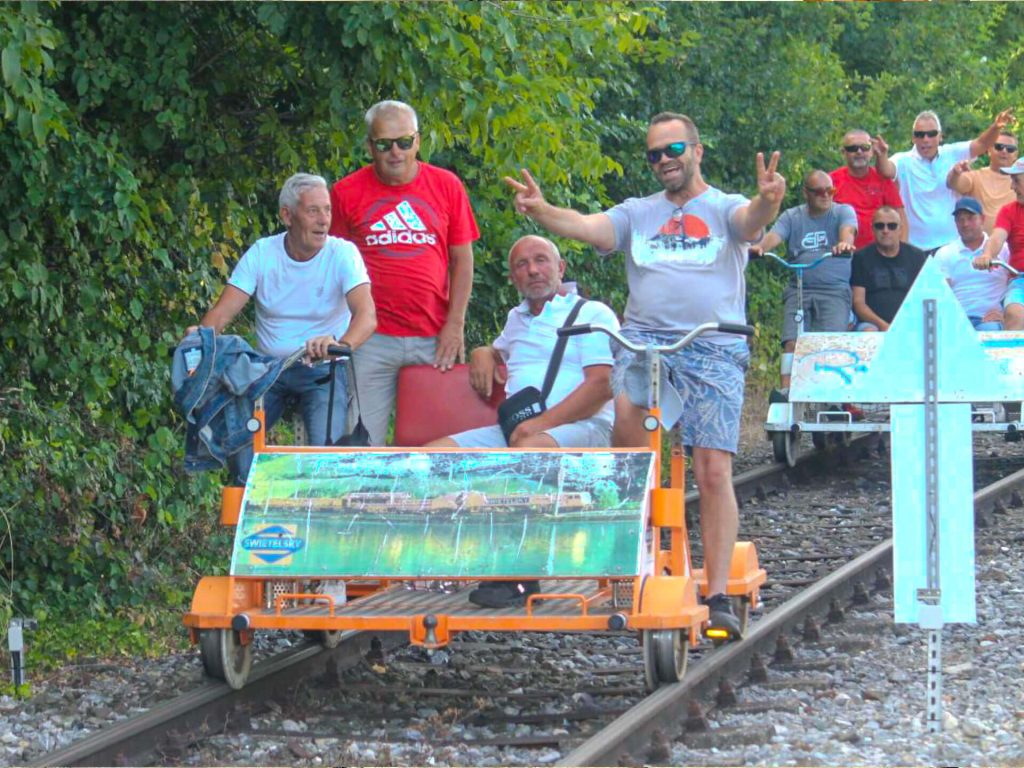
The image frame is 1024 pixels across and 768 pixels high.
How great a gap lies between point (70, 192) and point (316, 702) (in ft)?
9.76

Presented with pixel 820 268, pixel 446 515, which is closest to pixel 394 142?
pixel 446 515

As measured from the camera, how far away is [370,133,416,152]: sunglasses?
7.77 metres

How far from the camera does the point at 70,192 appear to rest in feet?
27.3

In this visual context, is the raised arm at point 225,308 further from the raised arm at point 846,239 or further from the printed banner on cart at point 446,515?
the raised arm at point 846,239

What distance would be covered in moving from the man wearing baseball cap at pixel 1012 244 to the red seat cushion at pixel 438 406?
5853mm

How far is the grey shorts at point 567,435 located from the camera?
7.26 meters

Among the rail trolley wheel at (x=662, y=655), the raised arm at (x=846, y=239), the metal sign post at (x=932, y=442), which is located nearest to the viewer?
the metal sign post at (x=932, y=442)

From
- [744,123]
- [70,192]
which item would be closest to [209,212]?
[70,192]

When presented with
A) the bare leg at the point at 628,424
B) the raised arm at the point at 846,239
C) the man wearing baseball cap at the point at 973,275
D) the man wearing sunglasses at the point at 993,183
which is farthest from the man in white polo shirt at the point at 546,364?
the man wearing sunglasses at the point at 993,183

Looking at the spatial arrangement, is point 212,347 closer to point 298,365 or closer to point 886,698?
point 298,365

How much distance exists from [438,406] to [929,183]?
770 cm

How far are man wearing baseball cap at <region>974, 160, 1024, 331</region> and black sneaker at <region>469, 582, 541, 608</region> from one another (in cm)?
676

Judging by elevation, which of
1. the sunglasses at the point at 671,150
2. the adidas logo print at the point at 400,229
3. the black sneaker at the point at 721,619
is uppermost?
the sunglasses at the point at 671,150

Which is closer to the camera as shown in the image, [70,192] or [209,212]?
[70,192]
